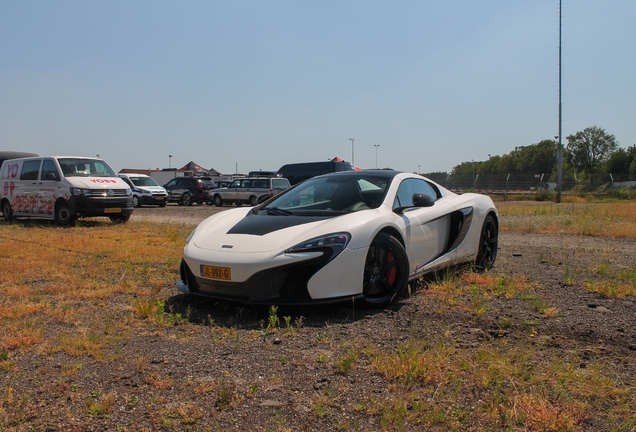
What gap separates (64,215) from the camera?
43.7ft

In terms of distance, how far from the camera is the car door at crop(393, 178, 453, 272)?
523cm

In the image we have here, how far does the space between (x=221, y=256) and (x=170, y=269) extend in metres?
2.42

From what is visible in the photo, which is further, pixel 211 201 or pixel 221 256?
pixel 211 201

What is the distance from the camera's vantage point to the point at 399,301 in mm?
4938

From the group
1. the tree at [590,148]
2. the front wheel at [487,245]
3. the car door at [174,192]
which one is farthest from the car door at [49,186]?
the tree at [590,148]

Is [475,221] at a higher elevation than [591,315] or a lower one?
higher

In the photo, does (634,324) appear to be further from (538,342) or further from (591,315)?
(538,342)

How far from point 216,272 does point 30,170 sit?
11.9 meters

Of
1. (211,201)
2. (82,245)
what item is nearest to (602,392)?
(82,245)

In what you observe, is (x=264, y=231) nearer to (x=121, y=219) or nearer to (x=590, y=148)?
(x=121, y=219)

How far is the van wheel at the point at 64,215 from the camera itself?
43.2 ft

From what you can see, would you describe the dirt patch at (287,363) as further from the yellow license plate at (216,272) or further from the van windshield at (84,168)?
the van windshield at (84,168)

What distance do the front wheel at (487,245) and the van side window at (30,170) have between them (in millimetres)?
11783

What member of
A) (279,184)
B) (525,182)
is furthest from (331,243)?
(525,182)
